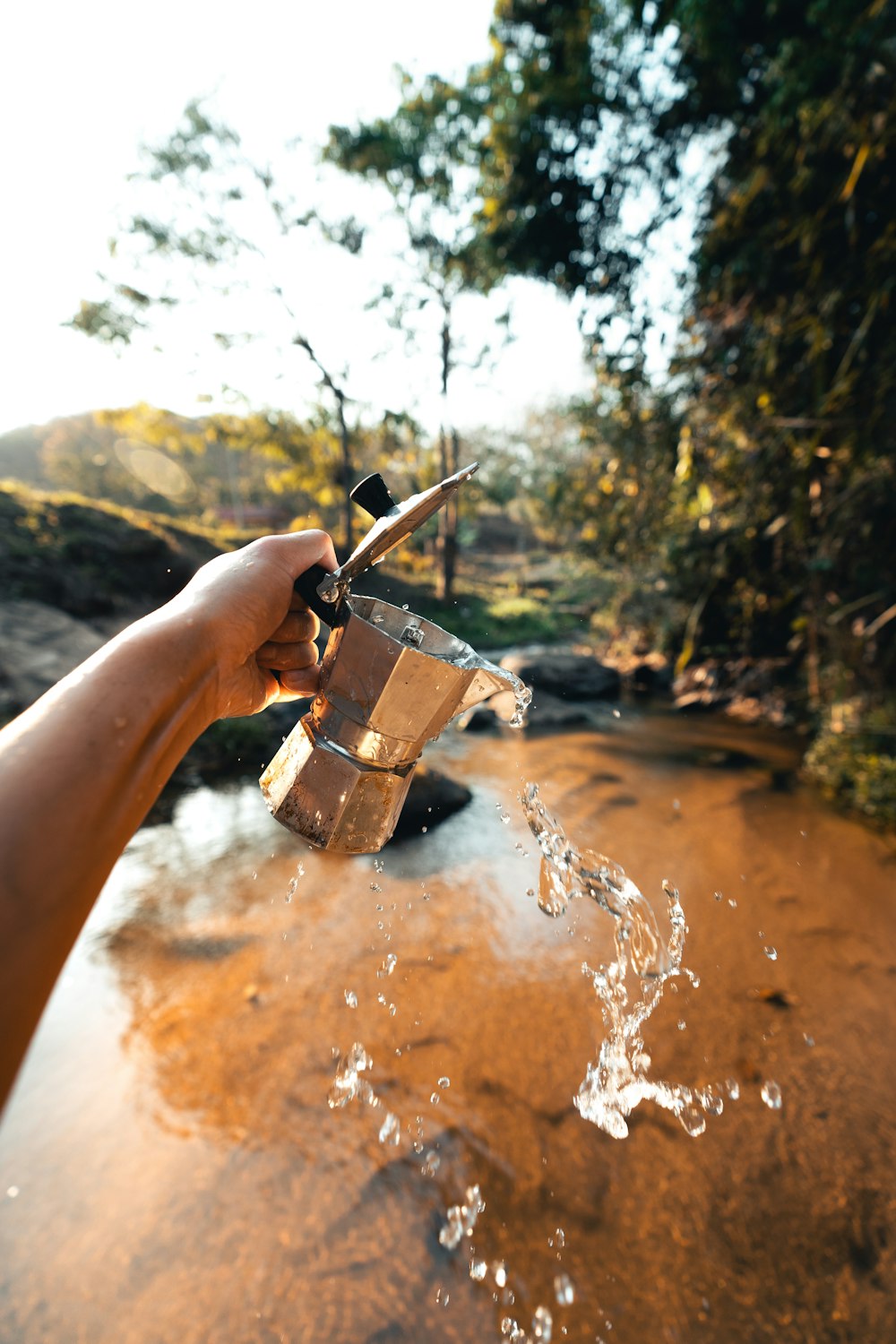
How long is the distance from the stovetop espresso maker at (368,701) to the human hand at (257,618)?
0.07 m

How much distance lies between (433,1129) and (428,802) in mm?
2636

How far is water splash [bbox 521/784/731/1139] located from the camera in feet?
7.01

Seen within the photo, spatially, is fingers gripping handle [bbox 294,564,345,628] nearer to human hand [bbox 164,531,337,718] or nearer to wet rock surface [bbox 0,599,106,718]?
human hand [bbox 164,531,337,718]

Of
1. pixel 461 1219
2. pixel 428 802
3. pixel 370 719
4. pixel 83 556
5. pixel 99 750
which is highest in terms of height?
pixel 99 750

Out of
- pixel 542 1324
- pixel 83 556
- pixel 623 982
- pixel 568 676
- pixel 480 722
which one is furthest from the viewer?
pixel 83 556

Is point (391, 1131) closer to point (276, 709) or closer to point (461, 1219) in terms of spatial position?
point (461, 1219)

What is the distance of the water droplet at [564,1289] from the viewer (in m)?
1.56

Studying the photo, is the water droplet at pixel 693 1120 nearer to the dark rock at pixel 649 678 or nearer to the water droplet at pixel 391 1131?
the water droplet at pixel 391 1131

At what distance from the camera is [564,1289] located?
1582mm

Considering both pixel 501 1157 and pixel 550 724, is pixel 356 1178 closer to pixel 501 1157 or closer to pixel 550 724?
pixel 501 1157

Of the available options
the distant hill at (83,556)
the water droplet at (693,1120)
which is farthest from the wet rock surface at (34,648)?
the water droplet at (693,1120)

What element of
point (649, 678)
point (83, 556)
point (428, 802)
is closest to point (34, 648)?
point (83, 556)

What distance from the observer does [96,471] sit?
34531mm

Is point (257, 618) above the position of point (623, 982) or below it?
above
